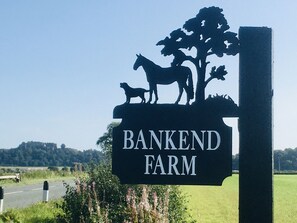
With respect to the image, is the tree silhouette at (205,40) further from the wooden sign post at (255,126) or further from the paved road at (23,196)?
the paved road at (23,196)

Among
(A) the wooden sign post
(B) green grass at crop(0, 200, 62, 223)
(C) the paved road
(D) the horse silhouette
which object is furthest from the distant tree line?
(A) the wooden sign post

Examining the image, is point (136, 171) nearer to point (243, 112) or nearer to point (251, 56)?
point (243, 112)

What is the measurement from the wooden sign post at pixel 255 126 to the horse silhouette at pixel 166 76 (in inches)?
12.4

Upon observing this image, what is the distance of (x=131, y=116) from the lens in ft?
9.16

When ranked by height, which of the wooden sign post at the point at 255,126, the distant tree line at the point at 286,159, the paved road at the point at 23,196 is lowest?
the paved road at the point at 23,196

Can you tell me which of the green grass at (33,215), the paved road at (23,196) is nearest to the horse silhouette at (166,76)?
the green grass at (33,215)

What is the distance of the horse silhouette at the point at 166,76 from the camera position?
2.80 m

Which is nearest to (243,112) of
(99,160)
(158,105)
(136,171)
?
(158,105)

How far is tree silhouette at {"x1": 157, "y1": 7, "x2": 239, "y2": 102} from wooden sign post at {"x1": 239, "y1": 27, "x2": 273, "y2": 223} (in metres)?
0.11

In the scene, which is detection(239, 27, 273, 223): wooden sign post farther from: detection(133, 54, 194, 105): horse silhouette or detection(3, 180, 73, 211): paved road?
detection(3, 180, 73, 211): paved road

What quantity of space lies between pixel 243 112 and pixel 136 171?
0.72 metres

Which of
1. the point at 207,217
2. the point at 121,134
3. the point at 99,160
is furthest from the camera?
the point at 207,217

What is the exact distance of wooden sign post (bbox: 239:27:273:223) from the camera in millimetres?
2588

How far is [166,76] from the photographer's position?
9.48 ft
